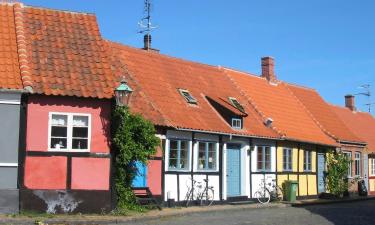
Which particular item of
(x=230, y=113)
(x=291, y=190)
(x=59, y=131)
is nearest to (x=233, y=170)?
(x=230, y=113)

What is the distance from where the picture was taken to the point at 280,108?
30.9 m

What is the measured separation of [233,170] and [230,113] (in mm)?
2424

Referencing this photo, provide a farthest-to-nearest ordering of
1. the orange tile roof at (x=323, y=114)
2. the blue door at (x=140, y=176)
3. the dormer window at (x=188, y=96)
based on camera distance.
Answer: the orange tile roof at (x=323, y=114) < the dormer window at (x=188, y=96) < the blue door at (x=140, y=176)

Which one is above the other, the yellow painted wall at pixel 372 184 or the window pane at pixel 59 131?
the window pane at pixel 59 131

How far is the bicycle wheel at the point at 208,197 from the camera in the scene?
2205cm

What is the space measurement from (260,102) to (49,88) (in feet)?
49.3

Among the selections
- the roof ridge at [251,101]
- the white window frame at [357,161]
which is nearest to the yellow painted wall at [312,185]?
the roof ridge at [251,101]

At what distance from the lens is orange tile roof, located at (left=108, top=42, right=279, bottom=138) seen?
69.5 feet

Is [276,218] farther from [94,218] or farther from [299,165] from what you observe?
[299,165]

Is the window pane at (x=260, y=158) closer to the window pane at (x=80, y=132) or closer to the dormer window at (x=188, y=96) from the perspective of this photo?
the dormer window at (x=188, y=96)

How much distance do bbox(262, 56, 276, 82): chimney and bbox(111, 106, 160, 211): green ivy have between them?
56.4ft

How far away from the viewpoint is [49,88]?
1669 cm

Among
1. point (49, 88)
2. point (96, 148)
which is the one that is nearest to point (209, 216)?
point (96, 148)

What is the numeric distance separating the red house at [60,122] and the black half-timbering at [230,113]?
744 cm
